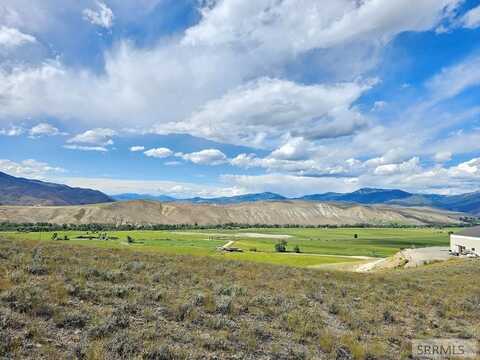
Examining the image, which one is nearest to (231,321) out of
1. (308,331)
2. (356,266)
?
(308,331)

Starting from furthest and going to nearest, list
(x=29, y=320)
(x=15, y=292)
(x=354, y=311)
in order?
(x=354, y=311) < (x=15, y=292) < (x=29, y=320)

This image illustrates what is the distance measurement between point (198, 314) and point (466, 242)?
6706 centimetres

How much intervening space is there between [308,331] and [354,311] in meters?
4.54

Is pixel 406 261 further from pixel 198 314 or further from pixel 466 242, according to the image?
pixel 198 314

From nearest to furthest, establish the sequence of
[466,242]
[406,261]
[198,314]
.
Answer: [198,314]
[406,261]
[466,242]

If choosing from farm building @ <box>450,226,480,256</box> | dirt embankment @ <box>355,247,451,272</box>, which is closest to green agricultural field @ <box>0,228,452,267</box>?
dirt embankment @ <box>355,247,451,272</box>

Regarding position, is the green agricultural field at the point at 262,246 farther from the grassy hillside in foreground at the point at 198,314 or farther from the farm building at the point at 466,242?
the grassy hillside in foreground at the point at 198,314

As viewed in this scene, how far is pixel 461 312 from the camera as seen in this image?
1669 centimetres

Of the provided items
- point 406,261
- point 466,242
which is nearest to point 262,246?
point 466,242

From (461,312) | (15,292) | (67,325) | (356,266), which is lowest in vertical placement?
(356,266)

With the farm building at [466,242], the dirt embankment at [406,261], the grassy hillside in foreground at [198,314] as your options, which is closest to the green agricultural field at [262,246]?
the dirt embankment at [406,261]

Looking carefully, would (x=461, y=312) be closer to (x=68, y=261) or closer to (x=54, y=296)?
(x=54, y=296)

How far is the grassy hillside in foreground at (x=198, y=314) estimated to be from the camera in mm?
8720

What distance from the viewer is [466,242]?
62094 millimetres
